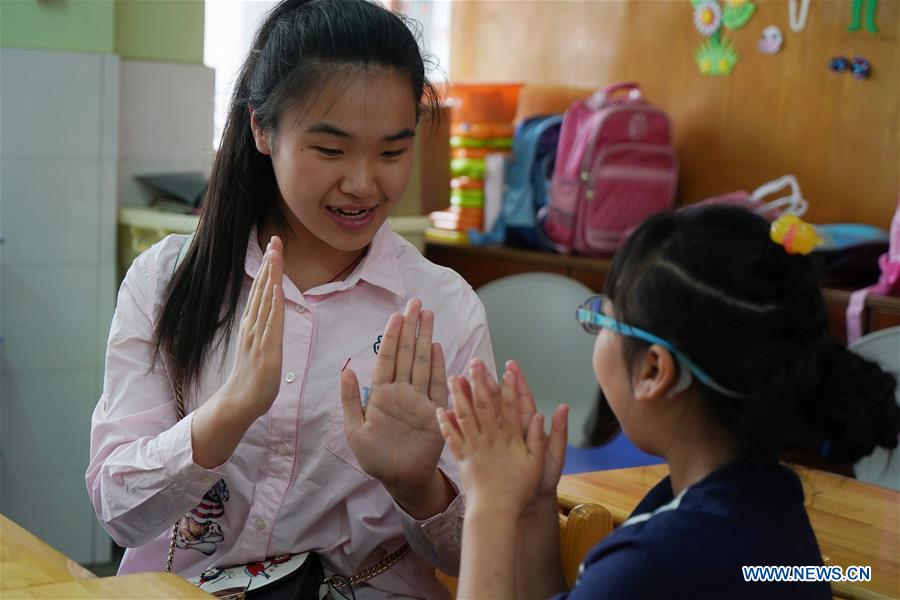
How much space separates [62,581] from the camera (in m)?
1.14

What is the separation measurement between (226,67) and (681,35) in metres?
1.71

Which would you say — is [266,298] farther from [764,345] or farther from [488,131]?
[488,131]

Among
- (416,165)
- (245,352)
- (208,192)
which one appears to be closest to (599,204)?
(416,165)

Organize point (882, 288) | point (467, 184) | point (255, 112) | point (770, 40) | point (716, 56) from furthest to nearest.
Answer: point (467, 184) < point (716, 56) < point (770, 40) < point (882, 288) < point (255, 112)

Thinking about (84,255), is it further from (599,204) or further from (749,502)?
(749,502)

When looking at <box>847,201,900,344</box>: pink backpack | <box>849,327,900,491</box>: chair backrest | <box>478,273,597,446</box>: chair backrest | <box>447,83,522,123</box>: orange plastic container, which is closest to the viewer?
<box>849,327,900,491</box>: chair backrest

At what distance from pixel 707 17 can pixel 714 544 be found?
328 cm

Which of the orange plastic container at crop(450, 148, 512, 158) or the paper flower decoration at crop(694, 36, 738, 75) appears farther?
the orange plastic container at crop(450, 148, 512, 158)

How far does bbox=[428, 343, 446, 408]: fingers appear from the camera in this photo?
1.36m

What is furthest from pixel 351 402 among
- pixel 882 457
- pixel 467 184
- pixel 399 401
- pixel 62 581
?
pixel 467 184

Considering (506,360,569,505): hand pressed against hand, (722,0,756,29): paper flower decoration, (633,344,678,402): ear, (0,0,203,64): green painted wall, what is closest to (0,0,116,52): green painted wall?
(0,0,203,64): green painted wall

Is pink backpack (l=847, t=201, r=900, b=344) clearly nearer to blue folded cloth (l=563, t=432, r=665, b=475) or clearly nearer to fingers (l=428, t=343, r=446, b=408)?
blue folded cloth (l=563, t=432, r=665, b=475)

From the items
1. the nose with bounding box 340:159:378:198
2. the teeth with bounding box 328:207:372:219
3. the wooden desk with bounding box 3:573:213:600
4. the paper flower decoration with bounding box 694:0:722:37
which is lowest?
the wooden desk with bounding box 3:573:213:600

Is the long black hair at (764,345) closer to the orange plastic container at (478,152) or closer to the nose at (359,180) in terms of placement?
the nose at (359,180)
